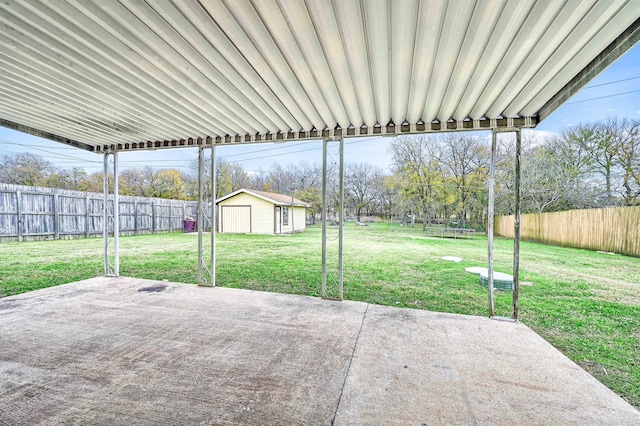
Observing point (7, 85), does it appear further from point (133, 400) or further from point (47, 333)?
point (133, 400)

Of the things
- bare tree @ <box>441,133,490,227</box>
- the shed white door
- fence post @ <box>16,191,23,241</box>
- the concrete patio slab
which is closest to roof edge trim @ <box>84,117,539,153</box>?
the concrete patio slab

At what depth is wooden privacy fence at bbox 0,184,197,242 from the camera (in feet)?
29.2

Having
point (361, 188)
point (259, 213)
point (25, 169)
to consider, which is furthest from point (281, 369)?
point (25, 169)

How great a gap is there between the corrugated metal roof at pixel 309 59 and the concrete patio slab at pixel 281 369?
2301 mm

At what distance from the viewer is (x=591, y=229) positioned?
864cm

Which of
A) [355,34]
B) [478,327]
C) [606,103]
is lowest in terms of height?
[478,327]

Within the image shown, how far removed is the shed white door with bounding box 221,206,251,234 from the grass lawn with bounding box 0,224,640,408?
22.9 ft

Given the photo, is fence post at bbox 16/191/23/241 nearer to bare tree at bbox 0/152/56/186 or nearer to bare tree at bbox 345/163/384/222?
bare tree at bbox 0/152/56/186

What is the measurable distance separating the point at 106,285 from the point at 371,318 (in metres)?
4.27

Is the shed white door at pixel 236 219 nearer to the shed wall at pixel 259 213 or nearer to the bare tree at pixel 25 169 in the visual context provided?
the shed wall at pixel 259 213

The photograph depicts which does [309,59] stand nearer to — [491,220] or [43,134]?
[491,220]

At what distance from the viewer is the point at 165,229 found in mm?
14633

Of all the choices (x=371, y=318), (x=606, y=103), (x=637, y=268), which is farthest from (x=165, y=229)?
(x=606, y=103)

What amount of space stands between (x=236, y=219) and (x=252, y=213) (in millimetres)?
1151
